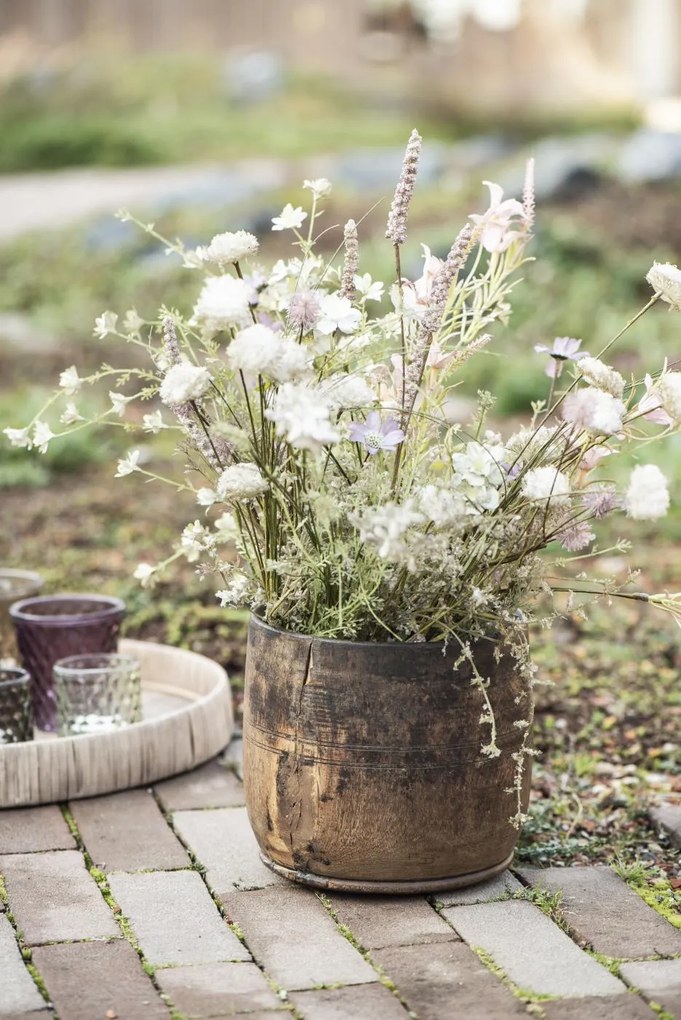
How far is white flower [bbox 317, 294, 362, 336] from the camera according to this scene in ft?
6.73

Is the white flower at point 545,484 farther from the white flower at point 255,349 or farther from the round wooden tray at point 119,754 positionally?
A: the round wooden tray at point 119,754

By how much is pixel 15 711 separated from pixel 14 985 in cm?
85

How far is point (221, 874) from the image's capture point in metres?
2.38

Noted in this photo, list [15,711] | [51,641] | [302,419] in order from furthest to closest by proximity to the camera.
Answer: [51,641] < [15,711] < [302,419]

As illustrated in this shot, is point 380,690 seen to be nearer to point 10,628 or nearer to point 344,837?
point 344,837

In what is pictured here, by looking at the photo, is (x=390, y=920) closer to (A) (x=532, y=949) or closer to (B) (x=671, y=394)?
(A) (x=532, y=949)

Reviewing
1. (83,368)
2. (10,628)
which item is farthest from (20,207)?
(10,628)

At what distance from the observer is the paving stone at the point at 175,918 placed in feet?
6.79

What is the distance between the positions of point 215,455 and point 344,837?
2.18 ft

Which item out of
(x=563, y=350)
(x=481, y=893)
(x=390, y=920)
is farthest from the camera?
(x=481, y=893)

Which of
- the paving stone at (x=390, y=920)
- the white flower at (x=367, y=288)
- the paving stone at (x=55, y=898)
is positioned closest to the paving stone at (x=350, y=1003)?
the paving stone at (x=390, y=920)

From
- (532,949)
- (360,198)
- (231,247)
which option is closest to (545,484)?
(231,247)

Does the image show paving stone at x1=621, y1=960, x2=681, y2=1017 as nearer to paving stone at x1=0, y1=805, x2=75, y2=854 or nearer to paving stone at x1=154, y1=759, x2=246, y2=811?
paving stone at x1=154, y1=759, x2=246, y2=811

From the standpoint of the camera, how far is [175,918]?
2.20m
